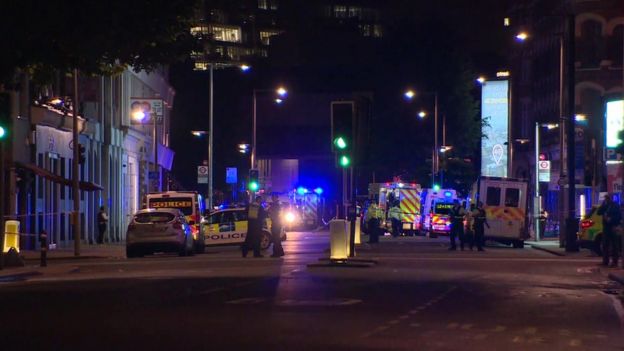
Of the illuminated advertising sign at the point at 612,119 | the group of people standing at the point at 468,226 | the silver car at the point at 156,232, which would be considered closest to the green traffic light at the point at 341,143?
the silver car at the point at 156,232

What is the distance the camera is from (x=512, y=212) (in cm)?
4572

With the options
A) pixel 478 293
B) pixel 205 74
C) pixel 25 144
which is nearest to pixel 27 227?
pixel 25 144

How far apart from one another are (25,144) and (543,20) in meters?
50.1

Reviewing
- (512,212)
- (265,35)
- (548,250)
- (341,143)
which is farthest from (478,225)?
(265,35)

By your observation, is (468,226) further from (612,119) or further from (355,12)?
(355,12)

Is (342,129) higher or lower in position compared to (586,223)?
higher

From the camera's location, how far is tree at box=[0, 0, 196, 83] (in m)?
19.7

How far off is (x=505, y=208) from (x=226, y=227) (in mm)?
11691

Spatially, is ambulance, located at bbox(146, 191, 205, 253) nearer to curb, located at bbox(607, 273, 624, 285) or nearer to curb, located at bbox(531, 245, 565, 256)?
curb, located at bbox(531, 245, 565, 256)

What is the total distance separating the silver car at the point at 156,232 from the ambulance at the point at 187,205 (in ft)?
10.3

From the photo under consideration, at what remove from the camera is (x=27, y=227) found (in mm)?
39906

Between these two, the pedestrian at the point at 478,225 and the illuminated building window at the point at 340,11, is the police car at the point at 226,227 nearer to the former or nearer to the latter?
the pedestrian at the point at 478,225

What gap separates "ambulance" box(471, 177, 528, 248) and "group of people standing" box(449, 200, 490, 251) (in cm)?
526

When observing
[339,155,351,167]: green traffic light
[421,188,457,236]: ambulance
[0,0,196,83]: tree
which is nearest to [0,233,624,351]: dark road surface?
[339,155,351,167]: green traffic light
